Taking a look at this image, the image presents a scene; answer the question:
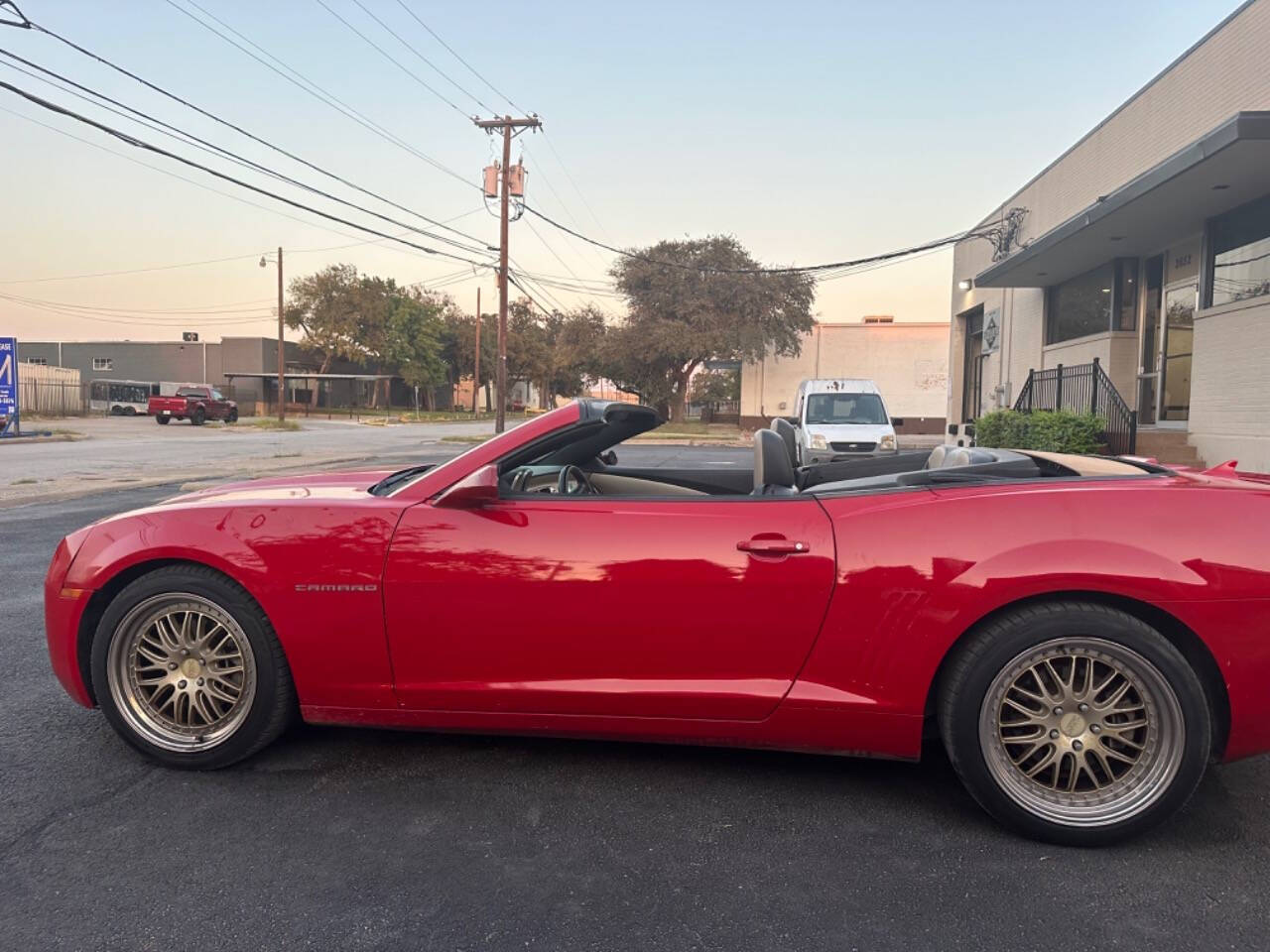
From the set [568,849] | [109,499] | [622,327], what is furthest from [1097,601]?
[622,327]

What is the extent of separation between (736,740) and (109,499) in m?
11.4

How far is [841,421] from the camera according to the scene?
53.5 ft

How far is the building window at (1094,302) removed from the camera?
15.2 meters

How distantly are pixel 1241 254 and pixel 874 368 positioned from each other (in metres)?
29.7

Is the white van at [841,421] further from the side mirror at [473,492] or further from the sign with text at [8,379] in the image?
the sign with text at [8,379]

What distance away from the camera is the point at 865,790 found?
9.54ft

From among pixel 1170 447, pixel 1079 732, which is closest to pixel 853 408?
pixel 1170 447

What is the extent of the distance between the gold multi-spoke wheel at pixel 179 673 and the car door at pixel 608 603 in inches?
26.8

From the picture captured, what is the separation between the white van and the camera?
1545 cm

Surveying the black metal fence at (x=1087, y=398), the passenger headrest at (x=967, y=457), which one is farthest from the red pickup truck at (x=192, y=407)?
the passenger headrest at (x=967, y=457)

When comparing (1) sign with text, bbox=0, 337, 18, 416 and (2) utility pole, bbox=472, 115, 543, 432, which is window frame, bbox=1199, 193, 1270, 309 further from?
(1) sign with text, bbox=0, 337, 18, 416

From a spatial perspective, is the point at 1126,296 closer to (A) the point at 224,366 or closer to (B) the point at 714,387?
(B) the point at 714,387

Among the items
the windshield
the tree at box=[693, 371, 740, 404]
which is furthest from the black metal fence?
the tree at box=[693, 371, 740, 404]

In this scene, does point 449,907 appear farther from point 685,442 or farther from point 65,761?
point 685,442
